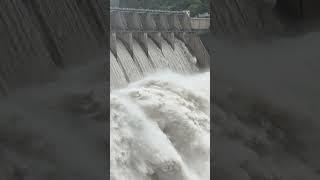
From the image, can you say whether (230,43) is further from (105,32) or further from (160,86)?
(160,86)

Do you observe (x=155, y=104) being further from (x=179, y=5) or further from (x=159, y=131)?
(x=179, y=5)

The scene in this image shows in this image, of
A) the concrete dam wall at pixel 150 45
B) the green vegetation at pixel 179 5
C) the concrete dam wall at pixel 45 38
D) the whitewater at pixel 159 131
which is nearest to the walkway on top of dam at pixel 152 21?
the concrete dam wall at pixel 150 45

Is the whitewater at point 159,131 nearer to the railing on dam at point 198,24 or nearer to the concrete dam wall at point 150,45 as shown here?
the concrete dam wall at point 150,45

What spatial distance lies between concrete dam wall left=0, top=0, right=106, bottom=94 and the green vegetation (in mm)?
3213

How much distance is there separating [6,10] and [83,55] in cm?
A: 20

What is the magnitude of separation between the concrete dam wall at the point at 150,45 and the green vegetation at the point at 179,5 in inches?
21.8

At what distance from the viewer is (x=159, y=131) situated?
2387 mm

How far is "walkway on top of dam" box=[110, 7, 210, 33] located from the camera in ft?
10.6

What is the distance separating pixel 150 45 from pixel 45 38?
2334mm

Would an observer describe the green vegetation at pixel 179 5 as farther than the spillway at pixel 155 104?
Yes

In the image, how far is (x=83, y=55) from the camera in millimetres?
1109

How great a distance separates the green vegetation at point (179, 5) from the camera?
4.47 metres

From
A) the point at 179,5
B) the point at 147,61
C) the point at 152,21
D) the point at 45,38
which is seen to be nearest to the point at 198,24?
the point at 152,21

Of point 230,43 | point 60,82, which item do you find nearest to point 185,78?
point 60,82
